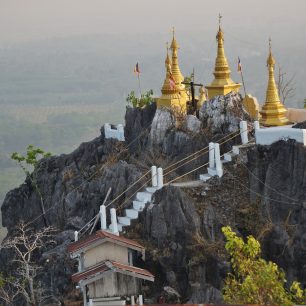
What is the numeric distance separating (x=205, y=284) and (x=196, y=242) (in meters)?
1.26

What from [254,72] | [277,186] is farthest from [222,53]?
[254,72]

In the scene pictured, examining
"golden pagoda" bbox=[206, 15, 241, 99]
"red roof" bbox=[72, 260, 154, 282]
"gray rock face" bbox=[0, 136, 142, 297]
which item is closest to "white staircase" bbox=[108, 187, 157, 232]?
"gray rock face" bbox=[0, 136, 142, 297]

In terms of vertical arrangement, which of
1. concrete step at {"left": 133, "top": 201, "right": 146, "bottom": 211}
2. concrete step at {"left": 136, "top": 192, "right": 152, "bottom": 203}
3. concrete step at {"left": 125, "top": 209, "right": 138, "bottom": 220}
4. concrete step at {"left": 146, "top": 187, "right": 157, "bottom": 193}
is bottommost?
concrete step at {"left": 125, "top": 209, "right": 138, "bottom": 220}

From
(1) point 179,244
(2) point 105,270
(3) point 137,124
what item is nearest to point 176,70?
(3) point 137,124

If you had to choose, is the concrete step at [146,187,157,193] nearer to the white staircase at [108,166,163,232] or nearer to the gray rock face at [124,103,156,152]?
the white staircase at [108,166,163,232]

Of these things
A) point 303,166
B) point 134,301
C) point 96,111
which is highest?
point 96,111

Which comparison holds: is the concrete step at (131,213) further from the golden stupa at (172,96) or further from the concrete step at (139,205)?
the golden stupa at (172,96)

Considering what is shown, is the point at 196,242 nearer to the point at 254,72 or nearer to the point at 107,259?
the point at 107,259

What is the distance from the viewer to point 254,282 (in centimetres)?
1706

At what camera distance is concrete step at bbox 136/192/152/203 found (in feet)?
90.4

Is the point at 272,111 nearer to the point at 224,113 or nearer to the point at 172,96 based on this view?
the point at 224,113

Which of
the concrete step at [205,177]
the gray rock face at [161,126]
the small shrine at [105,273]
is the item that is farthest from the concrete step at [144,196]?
the small shrine at [105,273]

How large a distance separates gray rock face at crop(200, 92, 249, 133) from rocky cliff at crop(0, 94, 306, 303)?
33 millimetres

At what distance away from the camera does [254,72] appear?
19012 cm
